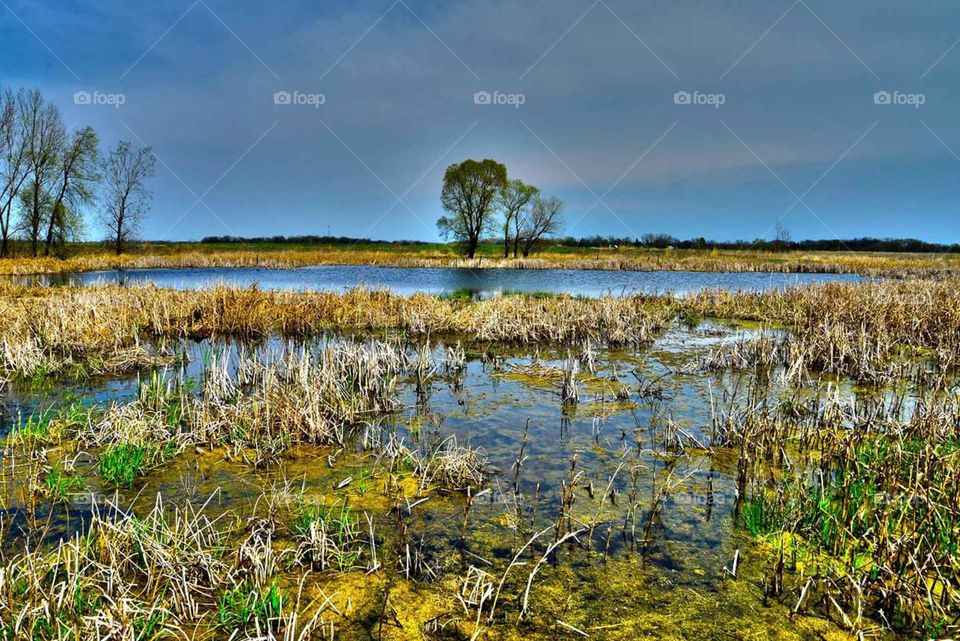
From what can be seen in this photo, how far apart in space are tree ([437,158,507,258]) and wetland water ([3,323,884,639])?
1922 inches

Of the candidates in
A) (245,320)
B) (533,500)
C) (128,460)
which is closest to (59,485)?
(128,460)

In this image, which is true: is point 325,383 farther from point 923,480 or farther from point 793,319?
point 793,319

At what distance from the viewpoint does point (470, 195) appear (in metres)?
55.9

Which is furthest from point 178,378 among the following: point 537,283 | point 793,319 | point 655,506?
point 537,283

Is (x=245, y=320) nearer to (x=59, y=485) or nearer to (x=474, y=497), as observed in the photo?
(x=59, y=485)

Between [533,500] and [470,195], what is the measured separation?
53.0 m

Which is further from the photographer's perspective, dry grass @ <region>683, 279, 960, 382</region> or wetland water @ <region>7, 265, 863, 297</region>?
wetland water @ <region>7, 265, 863, 297</region>

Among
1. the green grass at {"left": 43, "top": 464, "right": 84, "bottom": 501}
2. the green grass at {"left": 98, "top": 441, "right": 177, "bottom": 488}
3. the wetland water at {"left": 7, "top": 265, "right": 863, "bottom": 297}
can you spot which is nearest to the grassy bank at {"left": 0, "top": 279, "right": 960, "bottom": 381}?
the green grass at {"left": 98, "top": 441, "right": 177, "bottom": 488}

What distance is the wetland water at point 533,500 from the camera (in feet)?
11.6

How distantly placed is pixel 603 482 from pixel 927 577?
8.57 ft

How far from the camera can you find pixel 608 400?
27.7ft

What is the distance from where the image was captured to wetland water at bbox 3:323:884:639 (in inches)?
139

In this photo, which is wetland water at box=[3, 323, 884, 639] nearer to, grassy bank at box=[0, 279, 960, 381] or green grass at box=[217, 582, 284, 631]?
green grass at box=[217, 582, 284, 631]

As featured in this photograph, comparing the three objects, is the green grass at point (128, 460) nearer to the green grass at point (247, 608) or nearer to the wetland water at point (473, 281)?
the green grass at point (247, 608)
